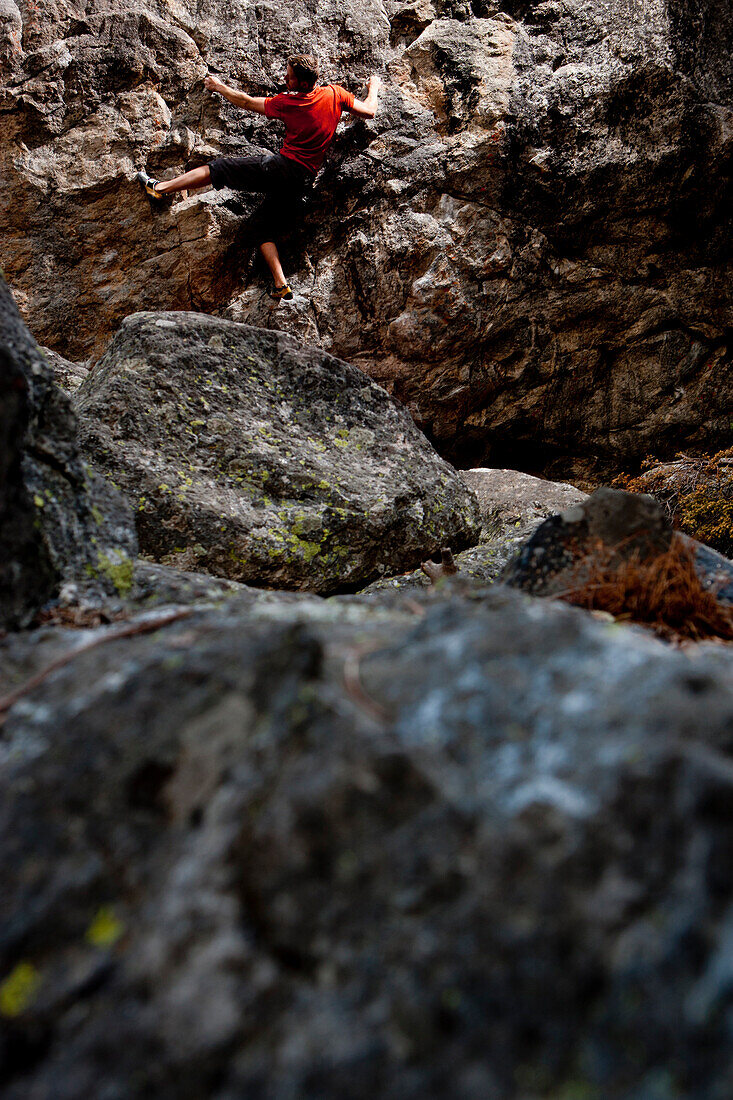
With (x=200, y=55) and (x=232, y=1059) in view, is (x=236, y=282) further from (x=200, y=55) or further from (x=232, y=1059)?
(x=232, y=1059)

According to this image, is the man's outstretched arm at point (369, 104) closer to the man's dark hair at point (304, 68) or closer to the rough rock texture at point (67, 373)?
the man's dark hair at point (304, 68)

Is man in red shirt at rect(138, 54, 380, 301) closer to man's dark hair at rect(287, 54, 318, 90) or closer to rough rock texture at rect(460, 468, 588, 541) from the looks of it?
man's dark hair at rect(287, 54, 318, 90)

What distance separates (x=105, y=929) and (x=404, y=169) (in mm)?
10058

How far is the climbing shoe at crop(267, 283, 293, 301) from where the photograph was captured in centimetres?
903

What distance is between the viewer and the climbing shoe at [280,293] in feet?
29.6

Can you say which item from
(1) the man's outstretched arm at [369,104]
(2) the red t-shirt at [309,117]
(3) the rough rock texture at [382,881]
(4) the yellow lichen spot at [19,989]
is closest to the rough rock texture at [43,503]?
(3) the rough rock texture at [382,881]

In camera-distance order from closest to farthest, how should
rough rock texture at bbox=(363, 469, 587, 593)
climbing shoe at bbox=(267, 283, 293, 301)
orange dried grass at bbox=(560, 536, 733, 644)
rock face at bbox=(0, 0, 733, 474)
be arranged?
orange dried grass at bbox=(560, 536, 733, 644)
rough rock texture at bbox=(363, 469, 587, 593)
rock face at bbox=(0, 0, 733, 474)
climbing shoe at bbox=(267, 283, 293, 301)

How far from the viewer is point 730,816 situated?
49.2 inches

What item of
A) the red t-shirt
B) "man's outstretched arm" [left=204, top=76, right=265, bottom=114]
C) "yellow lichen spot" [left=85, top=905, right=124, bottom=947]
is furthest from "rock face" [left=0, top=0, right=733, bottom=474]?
"yellow lichen spot" [left=85, top=905, right=124, bottom=947]

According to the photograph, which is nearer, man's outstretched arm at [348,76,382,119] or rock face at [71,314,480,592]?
rock face at [71,314,480,592]

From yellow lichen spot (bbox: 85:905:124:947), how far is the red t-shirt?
9.40 m

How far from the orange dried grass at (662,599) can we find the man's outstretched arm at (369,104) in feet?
27.8

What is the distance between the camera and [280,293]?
29.9 feet

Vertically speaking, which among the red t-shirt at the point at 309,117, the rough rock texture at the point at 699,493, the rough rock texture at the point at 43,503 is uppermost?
the red t-shirt at the point at 309,117
